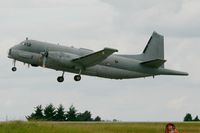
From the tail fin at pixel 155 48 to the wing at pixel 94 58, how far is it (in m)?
9.99

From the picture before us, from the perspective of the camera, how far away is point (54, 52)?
2766 inches

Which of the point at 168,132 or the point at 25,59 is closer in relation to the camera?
the point at 168,132

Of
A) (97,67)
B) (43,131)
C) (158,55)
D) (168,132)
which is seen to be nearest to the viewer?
(168,132)

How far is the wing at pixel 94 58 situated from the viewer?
7081cm

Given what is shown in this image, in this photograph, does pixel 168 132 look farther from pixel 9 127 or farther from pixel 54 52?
pixel 54 52

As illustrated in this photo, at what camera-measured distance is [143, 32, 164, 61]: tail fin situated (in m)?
81.5

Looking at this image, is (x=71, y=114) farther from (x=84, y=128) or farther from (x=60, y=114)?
(x=84, y=128)

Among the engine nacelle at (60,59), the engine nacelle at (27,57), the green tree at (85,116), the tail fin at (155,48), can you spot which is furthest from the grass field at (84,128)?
the green tree at (85,116)

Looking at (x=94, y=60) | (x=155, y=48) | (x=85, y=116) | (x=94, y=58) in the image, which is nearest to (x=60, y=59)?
(x=94, y=58)

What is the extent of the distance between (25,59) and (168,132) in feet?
127

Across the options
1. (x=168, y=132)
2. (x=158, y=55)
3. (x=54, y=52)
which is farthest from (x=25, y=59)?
(x=168, y=132)

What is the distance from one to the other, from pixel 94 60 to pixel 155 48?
11782 mm

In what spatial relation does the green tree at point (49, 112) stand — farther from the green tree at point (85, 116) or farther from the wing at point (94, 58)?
the wing at point (94, 58)

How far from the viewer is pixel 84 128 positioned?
5069 cm
